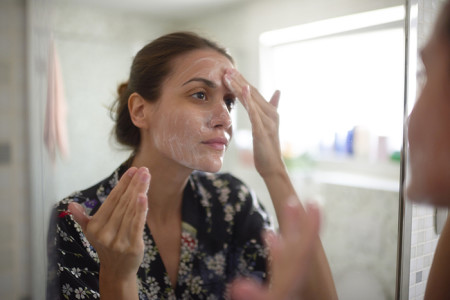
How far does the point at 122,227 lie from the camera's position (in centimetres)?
49

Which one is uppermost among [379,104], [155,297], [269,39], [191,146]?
[269,39]

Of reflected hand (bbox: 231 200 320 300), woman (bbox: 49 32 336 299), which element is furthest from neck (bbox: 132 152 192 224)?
reflected hand (bbox: 231 200 320 300)

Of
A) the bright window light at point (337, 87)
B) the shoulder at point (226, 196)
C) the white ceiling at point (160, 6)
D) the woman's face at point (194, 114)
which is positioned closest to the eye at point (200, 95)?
the woman's face at point (194, 114)

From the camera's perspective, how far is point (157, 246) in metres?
0.73

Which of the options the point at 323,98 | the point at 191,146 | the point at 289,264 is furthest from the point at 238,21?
the point at 289,264

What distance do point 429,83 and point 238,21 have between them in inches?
32.5

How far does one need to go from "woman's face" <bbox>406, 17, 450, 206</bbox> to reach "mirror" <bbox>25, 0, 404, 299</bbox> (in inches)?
13.9

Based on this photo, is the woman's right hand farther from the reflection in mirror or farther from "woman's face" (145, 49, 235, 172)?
the reflection in mirror

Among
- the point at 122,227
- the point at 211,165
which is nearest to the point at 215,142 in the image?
the point at 211,165

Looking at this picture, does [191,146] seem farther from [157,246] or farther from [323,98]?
[323,98]

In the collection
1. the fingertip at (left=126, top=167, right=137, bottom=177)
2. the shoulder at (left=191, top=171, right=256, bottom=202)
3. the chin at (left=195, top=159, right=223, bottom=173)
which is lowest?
the shoulder at (left=191, top=171, right=256, bottom=202)

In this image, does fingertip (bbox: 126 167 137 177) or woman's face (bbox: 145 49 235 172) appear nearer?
fingertip (bbox: 126 167 137 177)

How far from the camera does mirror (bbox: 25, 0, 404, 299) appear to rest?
82 centimetres

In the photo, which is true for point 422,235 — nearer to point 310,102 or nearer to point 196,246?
point 196,246
